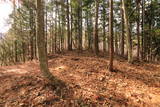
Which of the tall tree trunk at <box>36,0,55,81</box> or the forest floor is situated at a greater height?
the tall tree trunk at <box>36,0,55,81</box>

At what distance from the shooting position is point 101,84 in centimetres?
620

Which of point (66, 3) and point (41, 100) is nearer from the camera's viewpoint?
point (41, 100)

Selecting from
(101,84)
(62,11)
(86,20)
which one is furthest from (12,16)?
(101,84)

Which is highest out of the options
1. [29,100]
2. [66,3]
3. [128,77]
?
[66,3]

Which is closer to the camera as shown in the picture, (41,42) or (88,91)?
(88,91)

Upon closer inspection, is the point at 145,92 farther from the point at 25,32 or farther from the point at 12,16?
the point at 12,16

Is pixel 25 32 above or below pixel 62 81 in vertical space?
above

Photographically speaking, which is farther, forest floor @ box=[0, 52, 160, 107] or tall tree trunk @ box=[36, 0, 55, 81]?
tall tree trunk @ box=[36, 0, 55, 81]

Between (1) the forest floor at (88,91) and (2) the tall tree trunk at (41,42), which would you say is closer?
(1) the forest floor at (88,91)

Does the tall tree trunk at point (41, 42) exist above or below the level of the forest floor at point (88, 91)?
above

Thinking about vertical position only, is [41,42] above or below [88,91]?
above

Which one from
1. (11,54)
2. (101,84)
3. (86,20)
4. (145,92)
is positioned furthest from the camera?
(11,54)

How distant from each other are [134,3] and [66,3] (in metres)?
8.85

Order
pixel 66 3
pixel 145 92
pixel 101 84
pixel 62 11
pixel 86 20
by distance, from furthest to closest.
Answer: pixel 86 20
pixel 62 11
pixel 66 3
pixel 101 84
pixel 145 92
